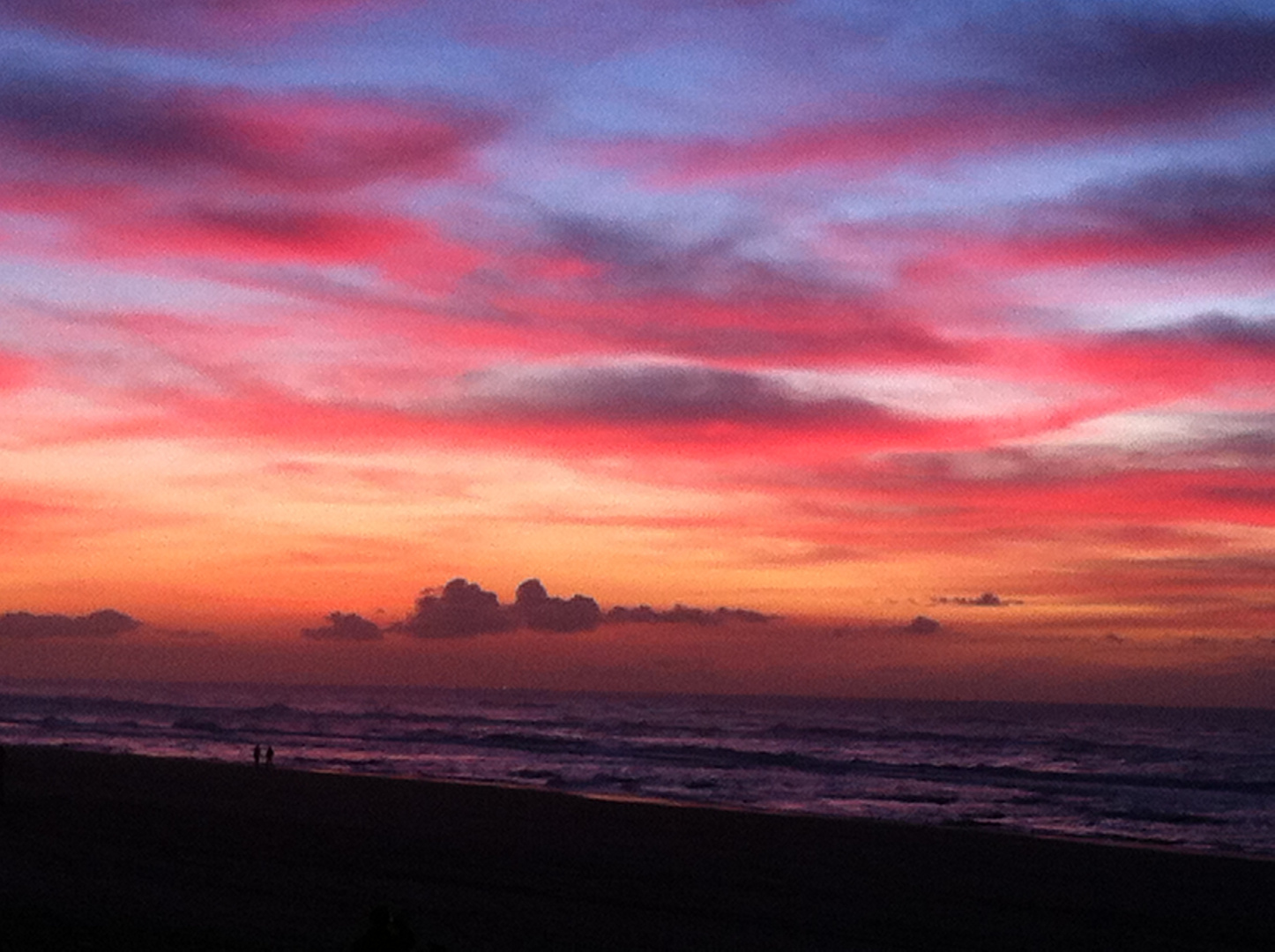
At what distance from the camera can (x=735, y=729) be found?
317ft

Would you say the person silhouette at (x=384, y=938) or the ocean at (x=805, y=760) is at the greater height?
the person silhouette at (x=384, y=938)

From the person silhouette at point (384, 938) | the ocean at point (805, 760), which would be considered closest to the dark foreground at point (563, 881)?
the person silhouette at point (384, 938)

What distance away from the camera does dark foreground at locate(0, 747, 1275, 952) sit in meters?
14.8

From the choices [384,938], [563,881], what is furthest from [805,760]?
[384,938]

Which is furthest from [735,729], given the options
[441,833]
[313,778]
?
[441,833]

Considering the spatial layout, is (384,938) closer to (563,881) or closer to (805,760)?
(563,881)

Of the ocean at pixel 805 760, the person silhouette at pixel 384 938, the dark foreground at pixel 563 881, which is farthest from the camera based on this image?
the ocean at pixel 805 760

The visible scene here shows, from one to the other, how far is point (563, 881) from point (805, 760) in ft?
147

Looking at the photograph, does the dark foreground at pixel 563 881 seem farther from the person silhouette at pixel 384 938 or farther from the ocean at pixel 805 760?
the ocean at pixel 805 760

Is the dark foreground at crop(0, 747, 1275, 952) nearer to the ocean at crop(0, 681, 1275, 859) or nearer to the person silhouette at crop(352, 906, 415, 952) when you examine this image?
the person silhouette at crop(352, 906, 415, 952)

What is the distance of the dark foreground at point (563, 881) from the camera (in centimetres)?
1484

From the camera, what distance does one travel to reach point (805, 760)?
62438 millimetres

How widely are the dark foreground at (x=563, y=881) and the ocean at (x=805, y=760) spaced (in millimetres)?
8499

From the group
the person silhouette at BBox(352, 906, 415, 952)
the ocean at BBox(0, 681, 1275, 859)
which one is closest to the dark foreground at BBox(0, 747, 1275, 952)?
the person silhouette at BBox(352, 906, 415, 952)
